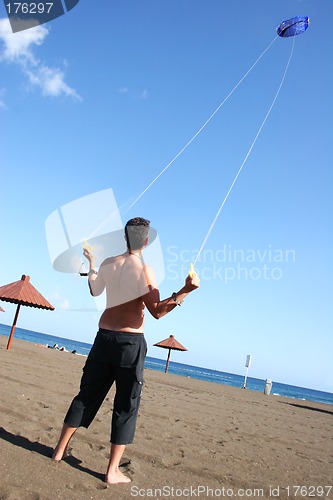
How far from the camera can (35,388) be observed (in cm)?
638

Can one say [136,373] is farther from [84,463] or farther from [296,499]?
[296,499]

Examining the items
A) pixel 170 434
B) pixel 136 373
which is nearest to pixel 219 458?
pixel 170 434

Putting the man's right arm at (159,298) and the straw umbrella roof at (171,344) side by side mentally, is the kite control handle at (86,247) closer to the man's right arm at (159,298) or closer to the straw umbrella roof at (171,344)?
the man's right arm at (159,298)

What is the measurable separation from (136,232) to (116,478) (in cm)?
183

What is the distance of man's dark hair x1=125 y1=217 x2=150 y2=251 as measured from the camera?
3.04m

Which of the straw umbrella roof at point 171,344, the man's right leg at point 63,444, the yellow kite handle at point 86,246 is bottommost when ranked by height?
the man's right leg at point 63,444

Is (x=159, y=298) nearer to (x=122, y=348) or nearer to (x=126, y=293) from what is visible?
(x=126, y=293)

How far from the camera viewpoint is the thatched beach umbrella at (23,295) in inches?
495

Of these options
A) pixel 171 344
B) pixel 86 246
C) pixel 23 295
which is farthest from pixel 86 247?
pixel 171 344

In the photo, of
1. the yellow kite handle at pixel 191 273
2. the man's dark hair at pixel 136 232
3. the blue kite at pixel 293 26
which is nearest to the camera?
the yellow kite handle at pixel 191 273

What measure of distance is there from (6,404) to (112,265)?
277cm

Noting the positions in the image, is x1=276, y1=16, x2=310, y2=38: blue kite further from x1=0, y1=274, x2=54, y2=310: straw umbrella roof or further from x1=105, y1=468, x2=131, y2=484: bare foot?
x1=0, y1=274, x2=54, y2=310: straw umbrella roof

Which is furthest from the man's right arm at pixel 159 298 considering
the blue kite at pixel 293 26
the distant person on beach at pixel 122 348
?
the blue kite at pixel 293 26

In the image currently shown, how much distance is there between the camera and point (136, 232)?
3.05 meters
